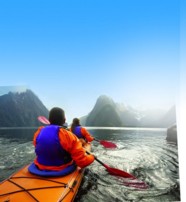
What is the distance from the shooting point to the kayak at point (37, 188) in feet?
7.93

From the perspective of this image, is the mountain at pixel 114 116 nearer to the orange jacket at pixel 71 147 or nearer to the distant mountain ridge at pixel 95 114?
the distant mountain ridge at pixel 95 114

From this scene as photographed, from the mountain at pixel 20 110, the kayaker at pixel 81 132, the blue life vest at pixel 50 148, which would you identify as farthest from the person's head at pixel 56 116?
the mountain at pixel 20 110

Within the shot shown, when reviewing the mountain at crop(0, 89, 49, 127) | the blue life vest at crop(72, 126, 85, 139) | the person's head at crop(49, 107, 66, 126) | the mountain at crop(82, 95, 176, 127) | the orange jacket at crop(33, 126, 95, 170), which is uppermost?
the person's head at crop(49, 107, 66, 126)

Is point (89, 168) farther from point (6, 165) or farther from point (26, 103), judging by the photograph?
point (26, 103)

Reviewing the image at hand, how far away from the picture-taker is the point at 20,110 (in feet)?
75.2

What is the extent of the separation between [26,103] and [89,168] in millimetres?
21294

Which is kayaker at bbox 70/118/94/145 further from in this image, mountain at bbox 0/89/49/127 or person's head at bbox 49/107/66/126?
mountain at bbox 0/89/49/127

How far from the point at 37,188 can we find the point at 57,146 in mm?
620

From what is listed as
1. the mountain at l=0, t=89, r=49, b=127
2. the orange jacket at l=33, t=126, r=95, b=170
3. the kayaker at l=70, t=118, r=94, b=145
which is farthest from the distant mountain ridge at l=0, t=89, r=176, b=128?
the orange jacket at l=33, t=126, r=95, b=170

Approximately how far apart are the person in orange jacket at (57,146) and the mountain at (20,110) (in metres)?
18.7

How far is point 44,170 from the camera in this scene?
307 centimetres

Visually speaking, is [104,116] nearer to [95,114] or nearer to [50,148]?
[95,114]

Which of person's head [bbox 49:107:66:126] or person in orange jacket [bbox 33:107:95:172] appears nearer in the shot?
person in orange jacket [bbox 33:107:95:172]

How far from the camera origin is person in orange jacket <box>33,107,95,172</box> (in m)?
2.94
